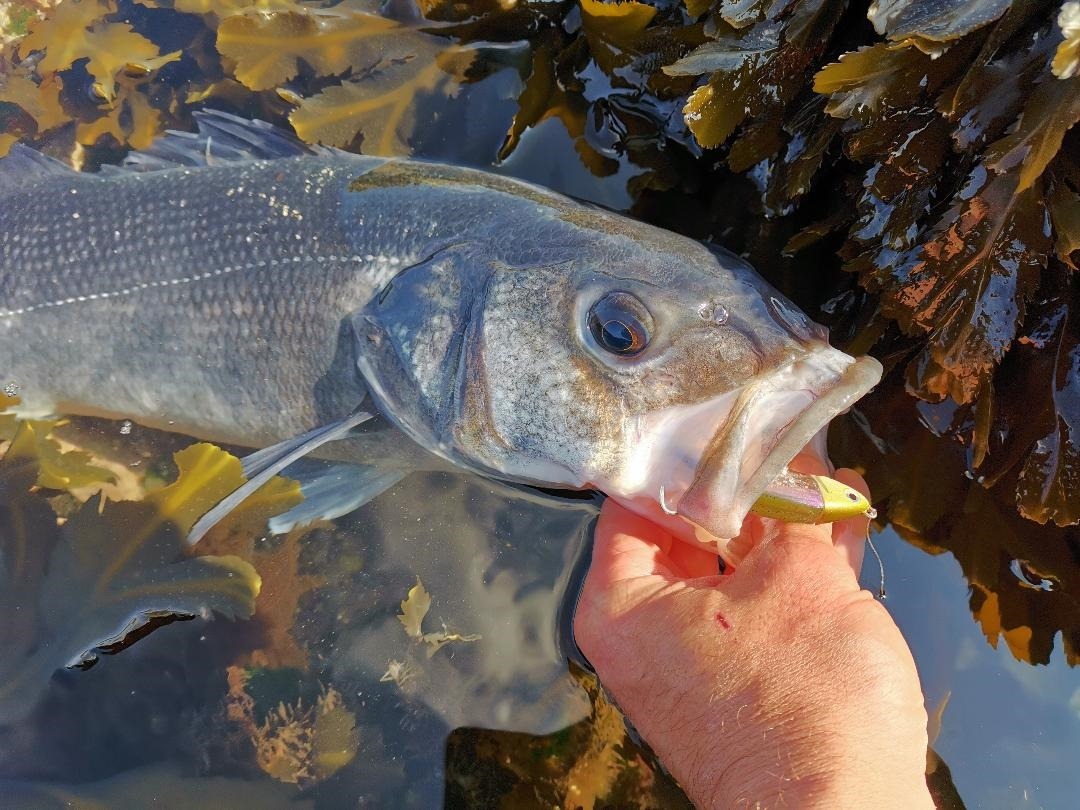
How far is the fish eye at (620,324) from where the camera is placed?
1.99 meters

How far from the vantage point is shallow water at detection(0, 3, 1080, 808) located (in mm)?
2588

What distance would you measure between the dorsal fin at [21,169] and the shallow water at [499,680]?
1752 mm

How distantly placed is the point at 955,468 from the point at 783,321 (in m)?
1.15

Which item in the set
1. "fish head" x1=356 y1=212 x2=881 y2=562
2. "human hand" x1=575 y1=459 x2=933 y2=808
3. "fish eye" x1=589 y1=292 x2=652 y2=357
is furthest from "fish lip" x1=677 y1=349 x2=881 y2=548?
"fish eye" x1=589 y1=292 x2=652 y2=357

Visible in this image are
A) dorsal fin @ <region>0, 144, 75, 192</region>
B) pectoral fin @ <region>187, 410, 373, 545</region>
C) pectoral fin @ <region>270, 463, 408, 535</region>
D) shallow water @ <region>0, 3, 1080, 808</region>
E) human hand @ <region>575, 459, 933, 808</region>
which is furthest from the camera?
dorsal fin @ <region>0, 144, 75, 192</region>


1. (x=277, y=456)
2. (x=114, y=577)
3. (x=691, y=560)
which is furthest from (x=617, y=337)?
(x=114, y=577)

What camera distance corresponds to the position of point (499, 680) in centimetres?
268

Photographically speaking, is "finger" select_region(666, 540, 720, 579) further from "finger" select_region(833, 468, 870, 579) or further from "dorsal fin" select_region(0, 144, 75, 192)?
"dorsal fin" select_region(0, 144, 75, 192)

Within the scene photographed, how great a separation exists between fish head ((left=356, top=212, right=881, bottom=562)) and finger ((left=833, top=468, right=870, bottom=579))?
30 cm

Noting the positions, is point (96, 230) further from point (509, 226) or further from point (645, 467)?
point (645, 467)

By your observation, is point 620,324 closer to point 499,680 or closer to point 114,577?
point 499,680

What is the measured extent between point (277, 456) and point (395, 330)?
2.17 ft

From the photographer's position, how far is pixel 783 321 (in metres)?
1.95

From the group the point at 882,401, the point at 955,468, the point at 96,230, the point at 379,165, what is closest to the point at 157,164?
the point at 96,230
